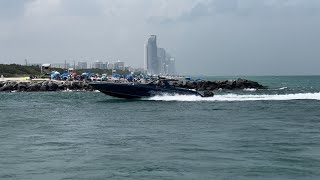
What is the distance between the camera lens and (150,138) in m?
24.4

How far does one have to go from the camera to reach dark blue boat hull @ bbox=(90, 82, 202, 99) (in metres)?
56.1

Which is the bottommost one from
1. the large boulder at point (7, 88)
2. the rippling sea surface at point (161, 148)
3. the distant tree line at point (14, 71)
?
the rippling sea surface at point (161, 148)

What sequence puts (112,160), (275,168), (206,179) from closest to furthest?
(206,179)
(275,168)
(112,160)

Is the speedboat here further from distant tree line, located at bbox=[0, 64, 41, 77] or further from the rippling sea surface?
distant tree line, located at bbox=[0, 64, 41, 77]

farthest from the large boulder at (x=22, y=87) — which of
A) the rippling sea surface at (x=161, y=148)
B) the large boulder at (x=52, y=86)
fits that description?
the rippling sea surface at (x=161, y=148)

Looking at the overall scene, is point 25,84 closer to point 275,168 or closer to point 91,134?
point 91,134

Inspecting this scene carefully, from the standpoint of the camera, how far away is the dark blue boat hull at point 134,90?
5612cm

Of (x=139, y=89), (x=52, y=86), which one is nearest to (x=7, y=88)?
(x=52, y=86)

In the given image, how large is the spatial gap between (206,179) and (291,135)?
11420 millimetres

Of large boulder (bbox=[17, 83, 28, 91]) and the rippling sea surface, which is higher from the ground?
large boulder (bbox=[17, 83, 28, 91])

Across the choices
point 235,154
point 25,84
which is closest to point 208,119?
point 235,154

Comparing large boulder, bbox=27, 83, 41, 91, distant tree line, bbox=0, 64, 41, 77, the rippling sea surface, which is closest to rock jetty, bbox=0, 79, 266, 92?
large boulder, bbox=27, 83, 41, 91

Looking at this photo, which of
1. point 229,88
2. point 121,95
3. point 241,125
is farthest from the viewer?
point 229,88

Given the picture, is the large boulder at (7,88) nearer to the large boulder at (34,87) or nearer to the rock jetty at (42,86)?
the rock jetty at (42,86)
